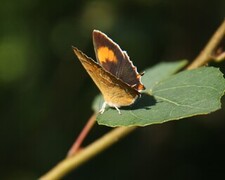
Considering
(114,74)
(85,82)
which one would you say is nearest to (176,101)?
(114,74)

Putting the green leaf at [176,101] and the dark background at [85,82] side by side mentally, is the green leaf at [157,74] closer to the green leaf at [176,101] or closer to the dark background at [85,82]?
the green leaf at [176,101]

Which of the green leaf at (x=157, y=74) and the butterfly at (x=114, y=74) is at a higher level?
the butterfly at (x=114, y=74)

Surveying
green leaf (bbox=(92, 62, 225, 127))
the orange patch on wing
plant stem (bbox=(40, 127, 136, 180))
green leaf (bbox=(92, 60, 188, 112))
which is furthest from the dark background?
green leaf (bbox=(92, 62, 225, 127))

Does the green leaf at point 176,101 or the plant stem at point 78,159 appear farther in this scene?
the plant stem at point 78,159

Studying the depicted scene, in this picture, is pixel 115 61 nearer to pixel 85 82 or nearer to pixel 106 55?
pixel 106 55

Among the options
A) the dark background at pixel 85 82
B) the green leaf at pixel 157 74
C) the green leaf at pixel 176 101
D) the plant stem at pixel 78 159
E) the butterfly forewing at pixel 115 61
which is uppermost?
the butterfly forewing at pixel 115 61

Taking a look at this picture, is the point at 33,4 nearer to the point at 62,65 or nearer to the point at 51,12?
the point at 51,12

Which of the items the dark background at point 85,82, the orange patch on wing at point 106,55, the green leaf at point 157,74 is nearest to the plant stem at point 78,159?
the green leaf at point 157,74

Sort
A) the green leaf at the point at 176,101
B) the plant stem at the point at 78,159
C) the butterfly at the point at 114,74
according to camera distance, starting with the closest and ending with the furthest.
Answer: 1. the green leaf at the point at 176,101
2. the butterfly at the point at 114,74
3. the plant stem at the point at 78,159
